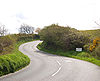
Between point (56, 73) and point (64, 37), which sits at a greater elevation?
point (64, 37)

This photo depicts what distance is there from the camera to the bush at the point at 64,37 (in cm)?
3168

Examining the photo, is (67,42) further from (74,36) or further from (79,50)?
(79,50)

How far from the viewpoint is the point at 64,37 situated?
33.9 m

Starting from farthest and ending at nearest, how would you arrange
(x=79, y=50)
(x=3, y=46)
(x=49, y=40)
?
1. (x=49, y=40)
2. (x=79, y=50)
3. (x=3, y=46)

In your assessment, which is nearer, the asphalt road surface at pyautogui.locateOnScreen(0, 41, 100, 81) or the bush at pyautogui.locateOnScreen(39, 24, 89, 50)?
the asphalt road surface at pyautogui.locateOnScreen(0, 41, 100, 81)

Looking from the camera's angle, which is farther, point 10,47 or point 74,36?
point 74,36

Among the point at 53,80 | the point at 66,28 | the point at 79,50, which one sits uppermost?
the point at 66,28

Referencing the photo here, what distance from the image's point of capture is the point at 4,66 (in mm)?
11484

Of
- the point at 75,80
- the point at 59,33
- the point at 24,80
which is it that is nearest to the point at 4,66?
the point at 24,80

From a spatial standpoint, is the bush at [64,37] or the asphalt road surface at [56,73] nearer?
the asphalt road surface at [56,73]

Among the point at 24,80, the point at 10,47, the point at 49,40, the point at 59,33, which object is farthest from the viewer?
the point at 49,40

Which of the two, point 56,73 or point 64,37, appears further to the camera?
point 64,37

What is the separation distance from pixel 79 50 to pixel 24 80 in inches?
776

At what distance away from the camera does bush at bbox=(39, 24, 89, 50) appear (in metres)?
31.7
